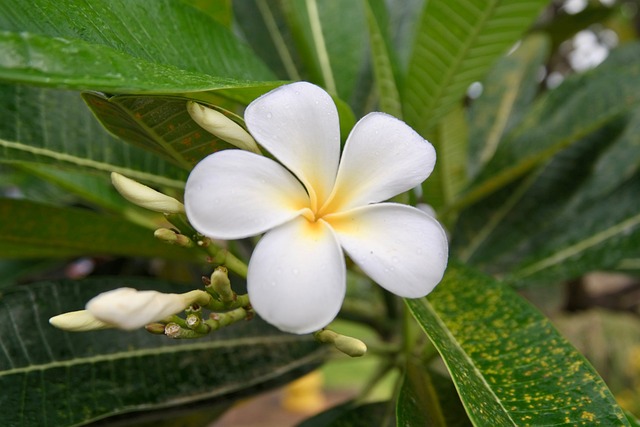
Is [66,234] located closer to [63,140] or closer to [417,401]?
[63,140]

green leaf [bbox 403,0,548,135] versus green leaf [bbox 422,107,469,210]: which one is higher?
green leaf [bbox 403,0,548,135]

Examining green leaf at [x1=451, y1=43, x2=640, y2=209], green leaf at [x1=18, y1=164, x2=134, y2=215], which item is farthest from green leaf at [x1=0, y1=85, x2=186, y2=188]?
green leaf at [x1=451, y1=43, x2=640, y2=209]

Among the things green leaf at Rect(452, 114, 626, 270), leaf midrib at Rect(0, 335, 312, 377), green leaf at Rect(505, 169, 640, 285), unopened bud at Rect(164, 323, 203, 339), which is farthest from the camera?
green leaf at Rect(452, 114, 626, 270)

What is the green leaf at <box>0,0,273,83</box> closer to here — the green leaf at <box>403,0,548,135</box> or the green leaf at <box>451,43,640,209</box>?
the green leaf at <box>403,0,548,135</box>

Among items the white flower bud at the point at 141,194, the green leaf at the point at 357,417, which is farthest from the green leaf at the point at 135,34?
the green leaf at the point at 357,417

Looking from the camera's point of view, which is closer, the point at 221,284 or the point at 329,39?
the point at 221,284

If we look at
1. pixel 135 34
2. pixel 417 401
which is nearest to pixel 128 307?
pixel 135 34

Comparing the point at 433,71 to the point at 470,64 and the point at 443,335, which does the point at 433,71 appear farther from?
the point at 443,335
